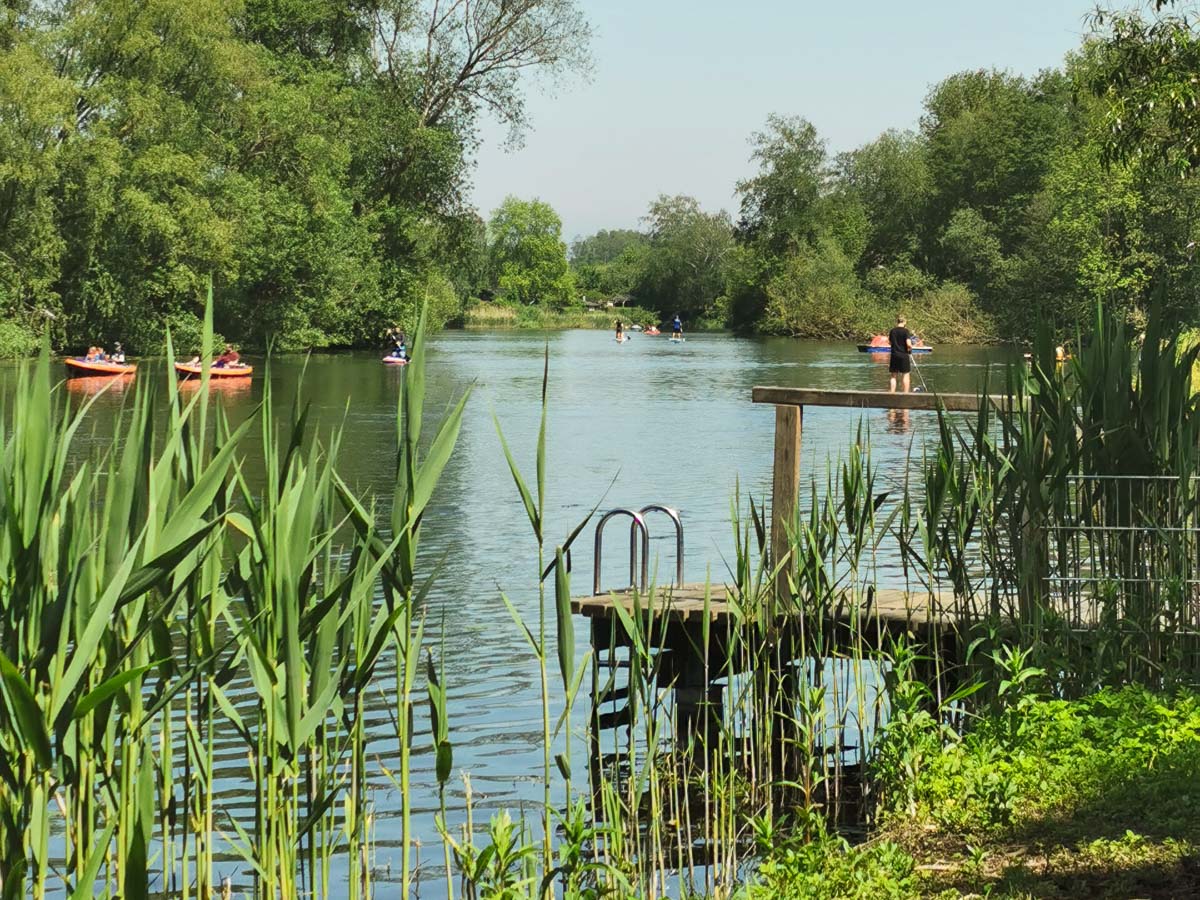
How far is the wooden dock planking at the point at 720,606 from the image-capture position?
7047mm

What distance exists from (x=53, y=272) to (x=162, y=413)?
36.2 feet

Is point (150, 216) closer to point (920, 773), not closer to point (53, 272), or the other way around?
point (53, 272)

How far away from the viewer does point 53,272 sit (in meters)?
40.2

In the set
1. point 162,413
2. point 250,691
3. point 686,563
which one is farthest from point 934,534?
point 162,413

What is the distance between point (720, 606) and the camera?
7465 mm

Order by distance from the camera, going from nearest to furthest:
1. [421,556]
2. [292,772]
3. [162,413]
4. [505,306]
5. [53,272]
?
1. [292,772]
2. [421,556]
3. [162,413]
4. [53,272]
5. [505,306]

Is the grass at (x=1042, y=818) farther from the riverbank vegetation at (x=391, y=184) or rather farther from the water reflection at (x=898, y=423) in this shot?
the water reflection at (x=898, y=423)

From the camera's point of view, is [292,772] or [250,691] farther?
[250,691]

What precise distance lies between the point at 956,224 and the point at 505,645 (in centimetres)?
7348

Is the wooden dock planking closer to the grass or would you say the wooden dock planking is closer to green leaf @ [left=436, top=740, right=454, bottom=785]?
the grass

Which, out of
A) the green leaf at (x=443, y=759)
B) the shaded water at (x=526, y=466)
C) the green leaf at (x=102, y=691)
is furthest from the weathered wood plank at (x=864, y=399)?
the green leaf at (x=102, y=691)

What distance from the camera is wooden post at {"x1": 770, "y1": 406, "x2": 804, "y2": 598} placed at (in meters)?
7.62

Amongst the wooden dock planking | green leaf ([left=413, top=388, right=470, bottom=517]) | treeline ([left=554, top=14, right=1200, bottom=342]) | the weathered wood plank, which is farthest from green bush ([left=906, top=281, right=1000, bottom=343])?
green leaf ([left=413, top=388, right=470, bottom=517])

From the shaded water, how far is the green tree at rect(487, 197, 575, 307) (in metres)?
96.4
